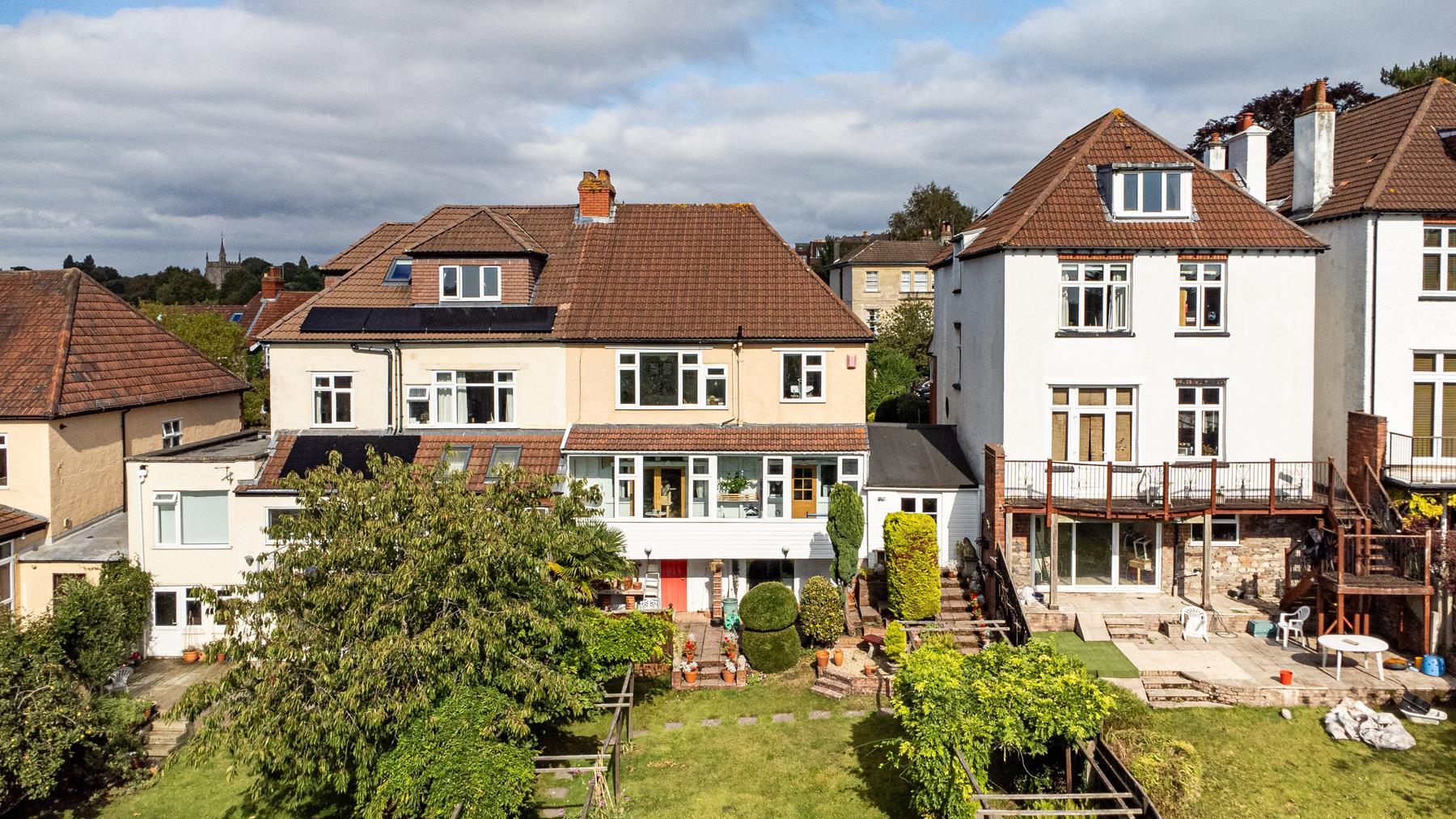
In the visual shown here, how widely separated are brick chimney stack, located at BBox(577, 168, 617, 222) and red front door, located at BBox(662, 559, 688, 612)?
10.5 m

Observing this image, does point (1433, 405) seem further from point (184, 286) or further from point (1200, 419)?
point (184, 286)

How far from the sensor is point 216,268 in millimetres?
156500

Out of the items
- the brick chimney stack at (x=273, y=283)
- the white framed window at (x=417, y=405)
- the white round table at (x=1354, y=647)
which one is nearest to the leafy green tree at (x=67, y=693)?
the white framed window at (x=417, y=405)

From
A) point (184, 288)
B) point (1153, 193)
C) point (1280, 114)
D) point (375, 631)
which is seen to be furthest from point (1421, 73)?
point (184, 288)

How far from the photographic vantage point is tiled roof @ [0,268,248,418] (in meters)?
23.9

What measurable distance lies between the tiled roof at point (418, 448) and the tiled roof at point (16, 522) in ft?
16.6

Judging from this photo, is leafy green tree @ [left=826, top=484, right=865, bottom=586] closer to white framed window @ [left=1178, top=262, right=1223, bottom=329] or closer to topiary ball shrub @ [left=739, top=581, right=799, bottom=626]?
topiary ball shrub @ [left=739, top=581, right=799, bottom=626]

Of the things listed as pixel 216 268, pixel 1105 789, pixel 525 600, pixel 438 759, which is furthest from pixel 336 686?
pixel 216 268

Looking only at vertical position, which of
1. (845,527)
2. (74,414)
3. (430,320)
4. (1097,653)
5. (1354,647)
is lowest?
(1097,653)

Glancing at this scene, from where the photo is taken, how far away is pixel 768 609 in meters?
21.3

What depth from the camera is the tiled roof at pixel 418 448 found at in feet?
79.5

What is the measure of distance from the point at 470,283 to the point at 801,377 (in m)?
9.31

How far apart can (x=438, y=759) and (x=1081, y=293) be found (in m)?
17.5

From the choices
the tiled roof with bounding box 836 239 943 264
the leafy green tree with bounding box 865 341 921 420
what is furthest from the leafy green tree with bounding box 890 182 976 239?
the leafy green tree with bounding box 865 341 921 420
